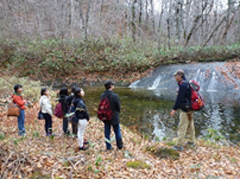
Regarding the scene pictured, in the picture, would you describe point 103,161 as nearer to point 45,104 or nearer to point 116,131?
point 116,131

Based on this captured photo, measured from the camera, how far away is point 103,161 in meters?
3.85

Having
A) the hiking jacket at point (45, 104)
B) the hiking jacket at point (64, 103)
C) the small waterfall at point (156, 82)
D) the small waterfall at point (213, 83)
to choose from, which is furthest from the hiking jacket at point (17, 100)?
the small waterfall at point (213, 83)

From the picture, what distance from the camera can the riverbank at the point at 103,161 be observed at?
3137 mm

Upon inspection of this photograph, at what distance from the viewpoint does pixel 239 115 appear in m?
8.53

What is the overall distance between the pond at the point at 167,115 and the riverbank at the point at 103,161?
1.51 metres

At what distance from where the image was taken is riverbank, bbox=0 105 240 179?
10.3 ft

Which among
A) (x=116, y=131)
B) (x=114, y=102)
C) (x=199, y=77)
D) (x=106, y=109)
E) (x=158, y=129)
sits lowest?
(x=158, y=129)

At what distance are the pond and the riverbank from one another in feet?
4.95

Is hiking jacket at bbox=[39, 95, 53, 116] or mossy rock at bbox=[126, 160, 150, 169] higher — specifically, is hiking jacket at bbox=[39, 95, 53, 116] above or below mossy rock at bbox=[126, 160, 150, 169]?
above

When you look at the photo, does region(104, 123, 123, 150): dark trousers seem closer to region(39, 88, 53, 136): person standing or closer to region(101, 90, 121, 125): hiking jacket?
region(101, 90, 121, 125): hiking jacket

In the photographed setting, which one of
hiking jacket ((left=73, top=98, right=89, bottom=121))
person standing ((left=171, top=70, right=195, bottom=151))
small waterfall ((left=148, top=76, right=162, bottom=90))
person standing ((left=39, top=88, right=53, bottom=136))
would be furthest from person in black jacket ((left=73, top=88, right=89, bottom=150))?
small waterfall ((left=148, top=76, right=162, bottom=90))

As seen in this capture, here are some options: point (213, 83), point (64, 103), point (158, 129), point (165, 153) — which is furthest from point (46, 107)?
point (213, 83)

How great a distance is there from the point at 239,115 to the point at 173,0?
16.6m

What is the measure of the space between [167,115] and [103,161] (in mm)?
5637
